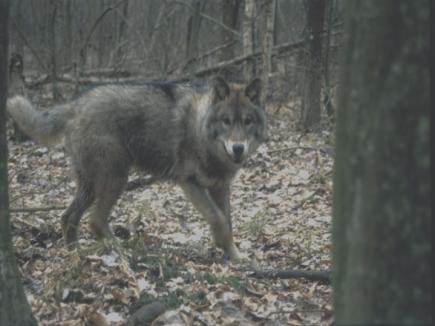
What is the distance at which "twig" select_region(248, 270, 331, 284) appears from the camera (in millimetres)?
5531

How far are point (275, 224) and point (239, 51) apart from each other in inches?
515

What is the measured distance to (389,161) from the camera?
2201 millimetres

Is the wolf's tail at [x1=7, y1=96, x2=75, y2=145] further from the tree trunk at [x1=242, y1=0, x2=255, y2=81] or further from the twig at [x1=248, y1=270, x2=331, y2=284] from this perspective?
the tree trunk at [x1=242, y1=0, x2=255, y2=81]

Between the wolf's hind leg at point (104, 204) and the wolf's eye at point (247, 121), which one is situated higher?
the wolf's eye at point (247, 121)

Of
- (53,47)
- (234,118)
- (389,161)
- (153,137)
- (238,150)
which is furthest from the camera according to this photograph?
(53,47)

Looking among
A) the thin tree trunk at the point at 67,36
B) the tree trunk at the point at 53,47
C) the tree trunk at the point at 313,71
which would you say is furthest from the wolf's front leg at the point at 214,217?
the thin tree trunk at the point at 67,36

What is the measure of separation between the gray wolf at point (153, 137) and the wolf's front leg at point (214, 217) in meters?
0.01

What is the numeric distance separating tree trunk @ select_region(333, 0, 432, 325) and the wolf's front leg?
4535 millimetres

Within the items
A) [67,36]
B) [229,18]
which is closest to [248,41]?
[229,18]

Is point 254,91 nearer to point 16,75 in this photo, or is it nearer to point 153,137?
point 153,137

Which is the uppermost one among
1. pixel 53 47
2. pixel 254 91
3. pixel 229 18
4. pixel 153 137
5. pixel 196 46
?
pixel 229 18

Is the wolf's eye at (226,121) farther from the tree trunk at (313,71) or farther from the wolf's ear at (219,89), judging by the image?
the tree trunk at (313,71)

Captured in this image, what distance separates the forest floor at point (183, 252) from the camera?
4.80 metres

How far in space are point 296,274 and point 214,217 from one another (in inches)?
60.8
